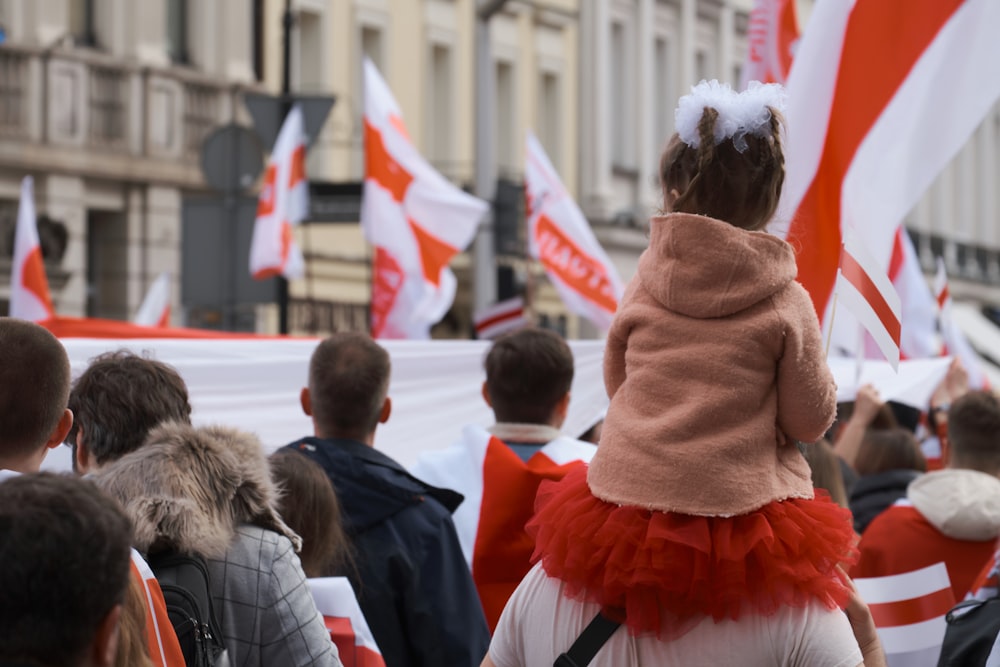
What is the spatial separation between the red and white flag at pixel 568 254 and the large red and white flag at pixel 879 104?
5.87 m

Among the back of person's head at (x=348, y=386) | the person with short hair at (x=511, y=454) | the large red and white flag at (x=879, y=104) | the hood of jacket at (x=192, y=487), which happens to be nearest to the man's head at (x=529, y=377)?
the person with short hair at (x=511, y=454)

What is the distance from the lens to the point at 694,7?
38844 mm

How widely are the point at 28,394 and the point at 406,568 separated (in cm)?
166

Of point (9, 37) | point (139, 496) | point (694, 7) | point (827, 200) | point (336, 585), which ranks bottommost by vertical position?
point (336, 585)

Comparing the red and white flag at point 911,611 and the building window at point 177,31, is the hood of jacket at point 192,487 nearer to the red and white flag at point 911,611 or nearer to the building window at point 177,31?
the red and white flag at point 911,611

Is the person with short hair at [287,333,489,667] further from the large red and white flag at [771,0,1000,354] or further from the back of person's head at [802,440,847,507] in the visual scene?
the large red and white flag at [771,0,1000,354]

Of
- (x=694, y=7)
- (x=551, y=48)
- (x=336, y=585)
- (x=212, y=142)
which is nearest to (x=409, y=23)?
(x=551, y=48)

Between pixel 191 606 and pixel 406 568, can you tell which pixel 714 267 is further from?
pixel 406 568

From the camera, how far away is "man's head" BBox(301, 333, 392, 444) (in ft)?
15.9

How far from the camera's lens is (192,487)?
3.45 m

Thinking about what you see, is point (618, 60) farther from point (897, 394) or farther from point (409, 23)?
point (897, 394)

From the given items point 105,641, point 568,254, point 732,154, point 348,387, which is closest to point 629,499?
point 732,154

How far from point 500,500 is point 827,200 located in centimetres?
166

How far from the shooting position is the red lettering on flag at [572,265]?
12.0 meters
